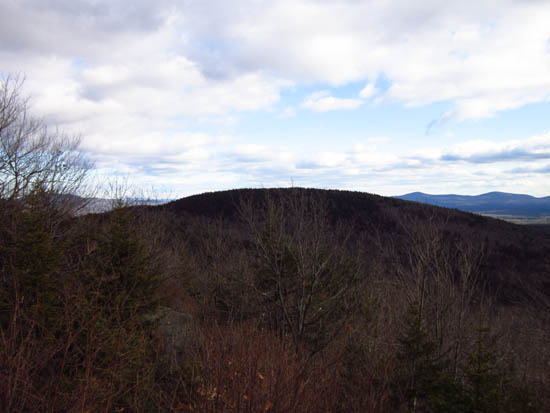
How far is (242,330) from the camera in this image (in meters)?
7.28

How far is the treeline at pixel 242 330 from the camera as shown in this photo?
5.09m

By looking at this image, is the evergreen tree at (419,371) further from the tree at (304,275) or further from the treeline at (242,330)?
the tree at (304,275)

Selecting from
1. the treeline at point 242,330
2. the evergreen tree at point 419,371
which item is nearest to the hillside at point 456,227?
the treeline at point 242,330

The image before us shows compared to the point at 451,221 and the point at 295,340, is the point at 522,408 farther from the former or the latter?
the point at 451,221

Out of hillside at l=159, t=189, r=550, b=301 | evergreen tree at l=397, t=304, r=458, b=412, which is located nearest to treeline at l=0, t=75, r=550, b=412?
evergreen tree at l=397, t=304, r=458, b=412

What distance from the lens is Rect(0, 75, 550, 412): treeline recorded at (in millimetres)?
5086

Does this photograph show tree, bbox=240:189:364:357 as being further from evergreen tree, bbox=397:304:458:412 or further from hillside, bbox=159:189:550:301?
hillside, bbox=159:189:550:301

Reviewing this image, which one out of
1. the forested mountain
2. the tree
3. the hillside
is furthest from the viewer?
the hillside

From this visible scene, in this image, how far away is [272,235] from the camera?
14367 mm

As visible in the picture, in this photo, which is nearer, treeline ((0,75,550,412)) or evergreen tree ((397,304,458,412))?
treeline ((0,75,550,412))

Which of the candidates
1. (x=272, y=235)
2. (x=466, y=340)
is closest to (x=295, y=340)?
(x=272, y=235)

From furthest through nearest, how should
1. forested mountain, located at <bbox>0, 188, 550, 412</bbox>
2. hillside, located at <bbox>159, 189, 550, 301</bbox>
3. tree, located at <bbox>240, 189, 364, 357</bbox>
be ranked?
hillside, located at <bbox>159, 189, 550, 301</bbox> < tree, located at <bbox>240, 189, 364, 357</bbox> < forested mountain, located at <bbox>0, 188, 550, 412</bbox>

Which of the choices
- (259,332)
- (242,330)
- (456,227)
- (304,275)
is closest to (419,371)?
(304,275)

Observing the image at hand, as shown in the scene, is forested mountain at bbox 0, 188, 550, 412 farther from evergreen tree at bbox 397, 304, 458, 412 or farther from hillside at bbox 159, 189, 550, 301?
hillside at bbox 159, 189, 550, 301
